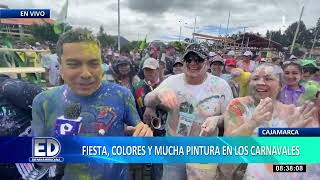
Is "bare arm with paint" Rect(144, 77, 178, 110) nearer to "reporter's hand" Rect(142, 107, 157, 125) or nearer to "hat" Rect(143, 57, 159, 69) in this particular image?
"reporter's hand" Rect(142, 107, 157, 125)

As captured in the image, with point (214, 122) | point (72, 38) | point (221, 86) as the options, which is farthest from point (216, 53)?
point (72, 38)

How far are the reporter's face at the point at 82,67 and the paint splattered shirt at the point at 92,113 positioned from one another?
1.5 inches

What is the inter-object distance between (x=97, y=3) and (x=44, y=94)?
1.87 feet

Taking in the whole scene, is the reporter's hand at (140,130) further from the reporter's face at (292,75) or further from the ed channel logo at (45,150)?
the reporter's face at (292,75)

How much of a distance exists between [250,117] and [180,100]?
38 cm

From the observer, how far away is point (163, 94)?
7.51ft

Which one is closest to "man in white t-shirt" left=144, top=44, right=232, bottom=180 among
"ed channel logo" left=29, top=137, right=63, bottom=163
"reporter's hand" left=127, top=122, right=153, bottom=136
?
"reporter's hand" left=127, top=122, right=153, bottom=136

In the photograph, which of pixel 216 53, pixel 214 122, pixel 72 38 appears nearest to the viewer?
pixel 72 38

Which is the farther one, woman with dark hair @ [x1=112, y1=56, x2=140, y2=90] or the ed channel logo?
woman with dark hair @ [x1=112, y1=56, x2=140, y2=90]

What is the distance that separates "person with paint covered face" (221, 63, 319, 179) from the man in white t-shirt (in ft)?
0.28

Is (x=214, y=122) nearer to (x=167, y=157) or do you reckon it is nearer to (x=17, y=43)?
(x=167, y=157)

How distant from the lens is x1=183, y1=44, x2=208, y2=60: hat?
2.24 m

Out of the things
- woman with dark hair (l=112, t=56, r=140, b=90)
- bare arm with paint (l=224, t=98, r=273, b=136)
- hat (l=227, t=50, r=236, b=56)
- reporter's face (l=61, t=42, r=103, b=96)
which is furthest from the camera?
woman with dark hair (l=112, t=56, r=140, b=90)

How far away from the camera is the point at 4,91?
7.22 feet
